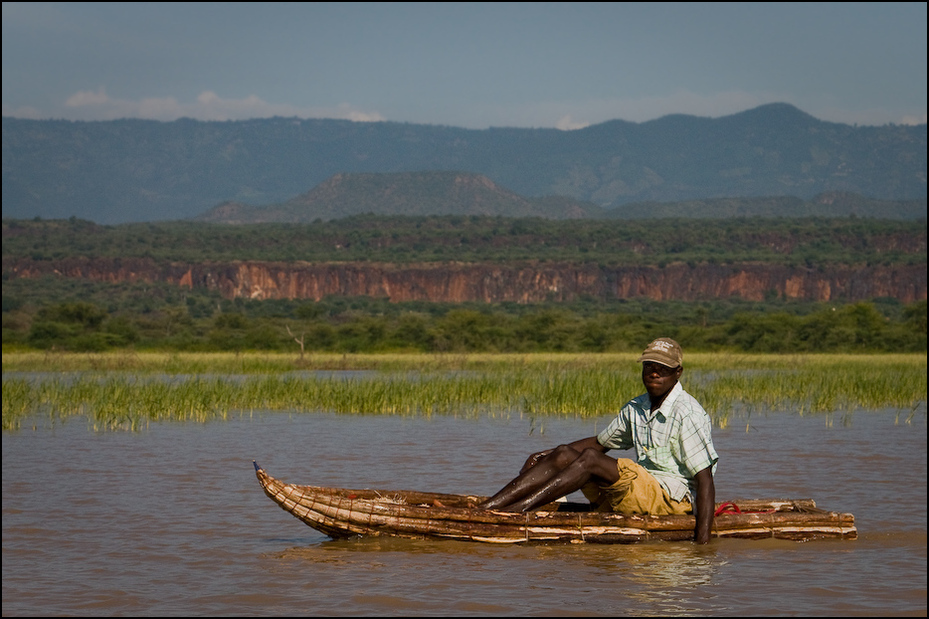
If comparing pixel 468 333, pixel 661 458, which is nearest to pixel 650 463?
pixel 661 458

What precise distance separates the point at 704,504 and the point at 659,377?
857 millimetres

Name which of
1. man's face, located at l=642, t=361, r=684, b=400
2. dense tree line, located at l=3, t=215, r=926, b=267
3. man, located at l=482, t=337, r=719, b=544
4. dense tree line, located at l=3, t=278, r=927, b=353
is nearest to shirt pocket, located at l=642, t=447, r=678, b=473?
man, located at l=482, t=337, r=719, b=544

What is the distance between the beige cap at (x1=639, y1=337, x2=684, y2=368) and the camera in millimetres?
7219

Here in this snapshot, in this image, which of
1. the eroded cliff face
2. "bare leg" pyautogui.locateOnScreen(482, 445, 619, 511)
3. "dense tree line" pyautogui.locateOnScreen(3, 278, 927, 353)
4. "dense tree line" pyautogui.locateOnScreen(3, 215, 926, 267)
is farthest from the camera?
"dense tree line" pyautogui.locateOnScreen(3, 215, 926, 267)

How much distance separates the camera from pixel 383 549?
7641 millimetres

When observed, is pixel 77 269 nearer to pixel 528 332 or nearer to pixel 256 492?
pixel 528 332

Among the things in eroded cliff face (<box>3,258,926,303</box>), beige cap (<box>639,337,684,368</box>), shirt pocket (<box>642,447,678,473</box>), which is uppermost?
eroded cliff face (<box>3,258,926,303</box>)

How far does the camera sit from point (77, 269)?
261 ft

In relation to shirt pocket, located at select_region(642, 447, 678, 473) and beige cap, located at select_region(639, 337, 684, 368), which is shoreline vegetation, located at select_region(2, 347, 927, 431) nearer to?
shirt pocket, located at select_region(642, 447, 678, 473)

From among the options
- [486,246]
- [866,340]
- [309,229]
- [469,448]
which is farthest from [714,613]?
[309,229]

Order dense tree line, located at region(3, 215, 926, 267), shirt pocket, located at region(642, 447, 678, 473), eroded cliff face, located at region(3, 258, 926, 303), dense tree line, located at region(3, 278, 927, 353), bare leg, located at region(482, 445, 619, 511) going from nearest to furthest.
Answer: bare leg, located at region(482, 445, 619, 511) < shirt pocket, located at region(642, 447, 678, 473) < dense tree line, located at region(3, 278, 927, 353) < eroded cliff face, located at region(3, 258, 926, 303) < dense tree line, located at region(3, 215, 926, 267)

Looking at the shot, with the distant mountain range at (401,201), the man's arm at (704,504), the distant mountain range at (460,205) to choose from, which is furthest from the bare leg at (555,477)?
the distant mountain range at (401,201)

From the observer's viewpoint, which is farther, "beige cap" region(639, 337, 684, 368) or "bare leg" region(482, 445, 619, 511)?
"bare leg" region(482, 445, 619, 511)

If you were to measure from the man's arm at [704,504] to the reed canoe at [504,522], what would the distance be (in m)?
0.11
